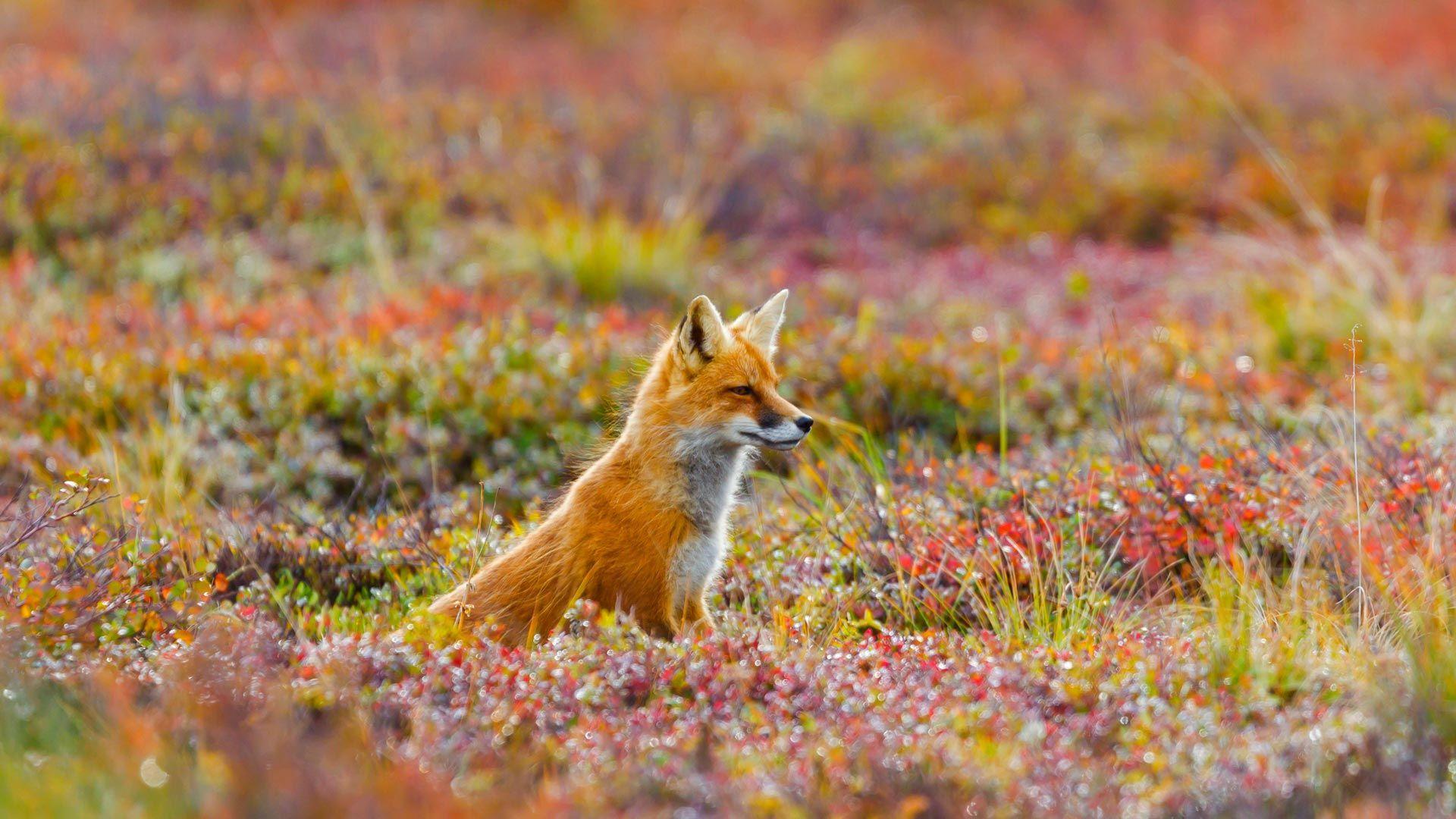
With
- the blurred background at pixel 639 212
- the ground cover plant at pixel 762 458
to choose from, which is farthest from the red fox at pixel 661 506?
the blurred background at pixel 639 212

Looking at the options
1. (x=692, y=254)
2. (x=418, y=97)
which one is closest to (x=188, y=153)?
(x=418, y=97)

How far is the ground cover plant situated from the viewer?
158 inches

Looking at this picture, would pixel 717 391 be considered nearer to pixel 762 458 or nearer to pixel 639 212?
pixel 762 458

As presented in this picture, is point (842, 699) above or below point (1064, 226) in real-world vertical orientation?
above

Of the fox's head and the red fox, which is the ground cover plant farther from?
the fox's head

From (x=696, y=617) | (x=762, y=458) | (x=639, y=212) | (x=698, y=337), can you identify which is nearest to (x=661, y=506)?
(x=696, y=617)

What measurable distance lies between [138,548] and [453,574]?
134cm

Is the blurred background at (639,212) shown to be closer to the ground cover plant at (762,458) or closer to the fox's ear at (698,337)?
the ground cover plant at (762,458)

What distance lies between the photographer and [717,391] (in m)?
5.48

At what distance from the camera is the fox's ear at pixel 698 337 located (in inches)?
212

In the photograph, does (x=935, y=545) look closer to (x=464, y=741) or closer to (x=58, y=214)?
(x=464, y=741)

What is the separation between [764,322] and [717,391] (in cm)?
55

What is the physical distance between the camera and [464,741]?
4.07 metres

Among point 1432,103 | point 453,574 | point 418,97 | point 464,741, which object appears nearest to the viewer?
point 464,741
